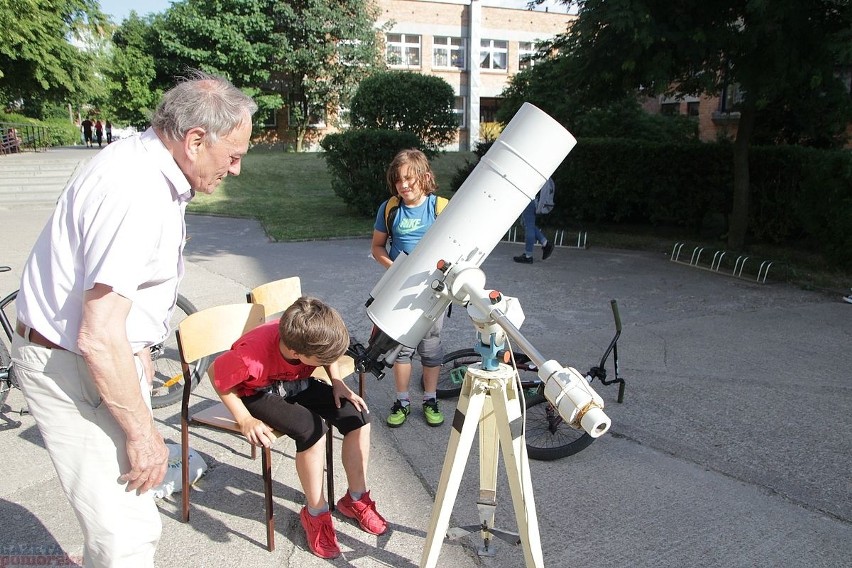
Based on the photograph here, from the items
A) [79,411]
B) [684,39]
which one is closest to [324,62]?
[684,39]

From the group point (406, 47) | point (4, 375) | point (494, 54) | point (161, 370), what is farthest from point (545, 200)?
point (494, 54)

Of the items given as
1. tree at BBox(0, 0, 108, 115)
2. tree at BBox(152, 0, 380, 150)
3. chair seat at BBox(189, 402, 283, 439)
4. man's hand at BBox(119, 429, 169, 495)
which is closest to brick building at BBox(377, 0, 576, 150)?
tree at BBox(152, 0, 380, 150)

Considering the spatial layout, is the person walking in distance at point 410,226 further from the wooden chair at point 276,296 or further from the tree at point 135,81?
the tree at point 135,81

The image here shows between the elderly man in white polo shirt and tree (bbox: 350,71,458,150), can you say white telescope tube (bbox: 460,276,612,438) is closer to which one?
the elderly man in white polo shirt

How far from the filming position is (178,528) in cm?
284

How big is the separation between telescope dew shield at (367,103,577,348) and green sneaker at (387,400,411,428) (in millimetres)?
1616

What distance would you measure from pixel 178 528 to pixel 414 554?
108cm

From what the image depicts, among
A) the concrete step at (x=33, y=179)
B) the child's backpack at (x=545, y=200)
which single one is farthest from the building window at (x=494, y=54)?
the child's backpack at (x=545, y=200)

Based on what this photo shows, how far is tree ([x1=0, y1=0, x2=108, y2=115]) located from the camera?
17.3m

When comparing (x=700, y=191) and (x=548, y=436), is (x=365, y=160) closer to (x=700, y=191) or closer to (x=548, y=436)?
(x=700, y=191)

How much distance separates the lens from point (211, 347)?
10.1 feet

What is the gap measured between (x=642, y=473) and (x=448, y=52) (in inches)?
1207

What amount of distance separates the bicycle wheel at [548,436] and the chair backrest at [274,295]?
1503mm

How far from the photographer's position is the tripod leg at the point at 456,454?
2105 mm
